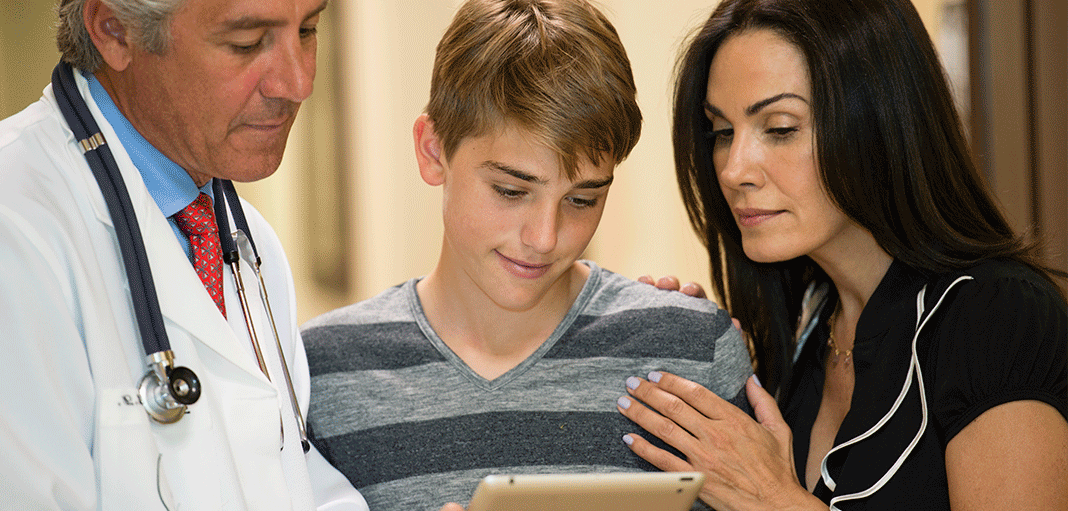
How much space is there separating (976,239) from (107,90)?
1448 mm

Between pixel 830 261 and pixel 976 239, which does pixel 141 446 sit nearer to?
pixel 830 261

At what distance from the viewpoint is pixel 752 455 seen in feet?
4.88

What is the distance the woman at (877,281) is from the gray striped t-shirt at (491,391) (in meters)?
0.06

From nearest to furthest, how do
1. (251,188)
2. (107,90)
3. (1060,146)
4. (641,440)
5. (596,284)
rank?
(107,90), (641,440), (596,284), (1060,146), (251,188)

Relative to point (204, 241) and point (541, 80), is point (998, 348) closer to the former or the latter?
point (541, 80)

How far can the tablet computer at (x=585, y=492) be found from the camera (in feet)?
3.48

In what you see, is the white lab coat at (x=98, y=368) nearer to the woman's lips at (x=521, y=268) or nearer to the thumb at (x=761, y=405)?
the woman's lips at (x=521, y=268)

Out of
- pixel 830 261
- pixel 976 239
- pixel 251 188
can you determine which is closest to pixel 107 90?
pixel 830 261

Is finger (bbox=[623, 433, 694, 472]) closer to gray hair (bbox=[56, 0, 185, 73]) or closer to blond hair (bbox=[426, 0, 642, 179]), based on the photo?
blond hair (bbox=[426, 0, 642, 179])

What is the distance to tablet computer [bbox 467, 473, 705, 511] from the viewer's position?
106cm

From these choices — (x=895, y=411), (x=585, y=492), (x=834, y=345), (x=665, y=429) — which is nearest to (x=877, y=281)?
(x=834, y=345)

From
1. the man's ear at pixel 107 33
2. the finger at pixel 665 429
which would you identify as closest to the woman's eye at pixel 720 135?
the finger at pixel 665 429

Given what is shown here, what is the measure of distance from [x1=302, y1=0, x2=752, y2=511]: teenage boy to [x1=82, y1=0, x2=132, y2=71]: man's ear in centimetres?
53

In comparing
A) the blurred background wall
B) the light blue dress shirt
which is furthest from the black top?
the blurred background wall
